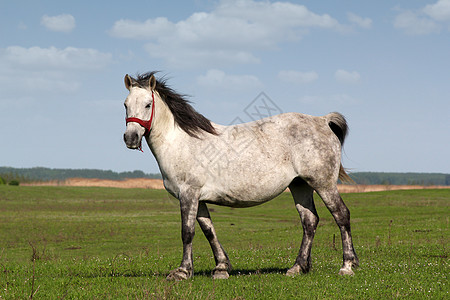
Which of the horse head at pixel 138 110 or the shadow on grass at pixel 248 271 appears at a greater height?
the horse head at pixel 138 110

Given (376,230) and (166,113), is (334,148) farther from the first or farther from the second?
(376,230)

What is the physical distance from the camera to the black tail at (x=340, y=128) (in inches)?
414

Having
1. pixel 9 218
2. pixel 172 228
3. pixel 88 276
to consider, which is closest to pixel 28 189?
pixel 9 218

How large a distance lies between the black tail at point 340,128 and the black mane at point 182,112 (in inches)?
110

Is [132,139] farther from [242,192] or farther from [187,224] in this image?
[242,192]

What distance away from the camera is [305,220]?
1009 cm

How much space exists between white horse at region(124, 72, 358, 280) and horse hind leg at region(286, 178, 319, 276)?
0.02 m

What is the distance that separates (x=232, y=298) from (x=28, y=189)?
53.0m

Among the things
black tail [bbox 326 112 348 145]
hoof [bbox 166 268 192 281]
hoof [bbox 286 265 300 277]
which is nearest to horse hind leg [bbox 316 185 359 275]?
hoof [bbox 286 265 300 277]

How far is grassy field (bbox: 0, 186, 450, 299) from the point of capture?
809 cm

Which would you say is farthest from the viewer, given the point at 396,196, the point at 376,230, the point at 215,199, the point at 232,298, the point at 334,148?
the point at 396,196

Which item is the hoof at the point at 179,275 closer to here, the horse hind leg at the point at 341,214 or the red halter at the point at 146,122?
the red halter at the point at 146,122

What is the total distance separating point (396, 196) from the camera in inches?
1783

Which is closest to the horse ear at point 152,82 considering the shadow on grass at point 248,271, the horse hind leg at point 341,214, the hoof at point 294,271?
the horse hind leg at point 341,214
